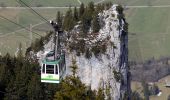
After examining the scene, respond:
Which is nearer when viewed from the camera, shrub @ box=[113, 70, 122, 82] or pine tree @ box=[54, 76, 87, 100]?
pine tree @ box=[54, 76, 87, 100]

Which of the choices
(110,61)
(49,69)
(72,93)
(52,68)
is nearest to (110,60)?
(110,61)

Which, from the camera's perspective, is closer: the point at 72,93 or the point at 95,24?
the point at 72,93

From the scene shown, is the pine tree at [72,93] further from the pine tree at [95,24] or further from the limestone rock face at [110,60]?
the pine tree at [95,24]

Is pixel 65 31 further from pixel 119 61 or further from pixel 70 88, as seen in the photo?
pixel 70 88

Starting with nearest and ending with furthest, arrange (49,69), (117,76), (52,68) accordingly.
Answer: (52,68)
(49,69)
(117,76)

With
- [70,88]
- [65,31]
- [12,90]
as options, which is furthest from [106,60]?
[70,88]

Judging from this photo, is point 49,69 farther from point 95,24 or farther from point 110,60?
point 110,60

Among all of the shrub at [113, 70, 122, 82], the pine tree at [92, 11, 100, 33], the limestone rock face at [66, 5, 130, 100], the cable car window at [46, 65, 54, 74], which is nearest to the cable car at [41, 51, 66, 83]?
the cable car window at [46, 65, 54, 74]

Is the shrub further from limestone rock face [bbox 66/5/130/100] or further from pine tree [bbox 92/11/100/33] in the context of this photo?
pine tree [bbox 92/11/100/33]

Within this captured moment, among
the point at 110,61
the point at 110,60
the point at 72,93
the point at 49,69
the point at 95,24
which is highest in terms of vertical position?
the point at 95,24

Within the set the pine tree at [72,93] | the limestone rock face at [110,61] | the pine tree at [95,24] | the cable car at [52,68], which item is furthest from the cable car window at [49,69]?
the pine tree at [95,24]
